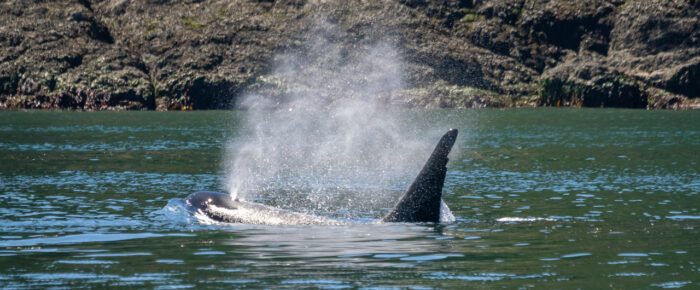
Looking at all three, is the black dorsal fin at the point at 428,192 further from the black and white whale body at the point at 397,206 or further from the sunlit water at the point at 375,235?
the sunlit water at the point at 375,235

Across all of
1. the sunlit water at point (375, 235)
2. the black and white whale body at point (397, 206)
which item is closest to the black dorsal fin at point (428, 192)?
the black and white whale body at point (397, 206)

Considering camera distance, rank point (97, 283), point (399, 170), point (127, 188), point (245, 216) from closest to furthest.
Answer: point (97, 283) < point (245, 216) < point (127, 188) < point (399, 170)

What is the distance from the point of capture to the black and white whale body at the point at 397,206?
2936 cm

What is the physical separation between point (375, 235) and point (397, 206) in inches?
105

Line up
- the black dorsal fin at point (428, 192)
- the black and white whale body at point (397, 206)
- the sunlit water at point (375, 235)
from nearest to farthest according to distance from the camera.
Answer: the sunlit water at point (375, 235) < the black dorsal fin at point (428, 192) < the black and white whale body at point (397, 206)

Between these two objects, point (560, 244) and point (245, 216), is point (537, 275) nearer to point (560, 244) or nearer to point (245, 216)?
point (560, 244)

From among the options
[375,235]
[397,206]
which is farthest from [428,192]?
[375,235]

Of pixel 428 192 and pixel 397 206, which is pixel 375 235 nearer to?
pixel 428 192

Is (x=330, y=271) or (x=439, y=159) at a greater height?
(x=439, y=159)

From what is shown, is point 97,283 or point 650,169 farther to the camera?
point 650,169

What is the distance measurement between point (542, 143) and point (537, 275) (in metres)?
61.0

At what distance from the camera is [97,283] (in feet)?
71.5

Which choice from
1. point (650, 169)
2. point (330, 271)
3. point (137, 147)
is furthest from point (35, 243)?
point (137, 147)

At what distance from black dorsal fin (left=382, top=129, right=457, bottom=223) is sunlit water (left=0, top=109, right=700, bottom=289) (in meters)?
0.80
